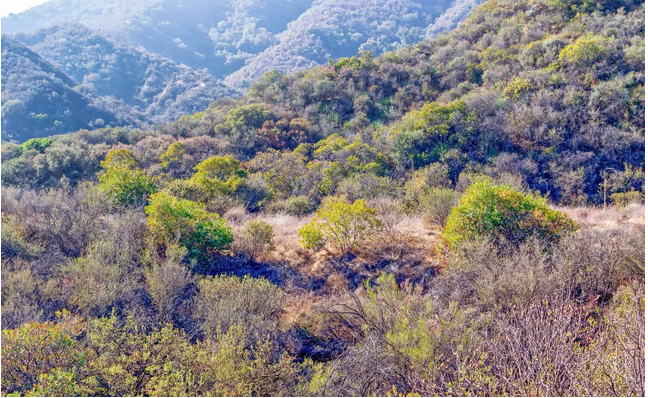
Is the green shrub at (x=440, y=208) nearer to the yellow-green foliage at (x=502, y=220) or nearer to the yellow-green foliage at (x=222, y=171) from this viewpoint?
the yellow-green foliage at (x=502, y=220)

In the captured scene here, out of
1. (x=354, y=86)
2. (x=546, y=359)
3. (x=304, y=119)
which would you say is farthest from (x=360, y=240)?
(x=354, y=86)

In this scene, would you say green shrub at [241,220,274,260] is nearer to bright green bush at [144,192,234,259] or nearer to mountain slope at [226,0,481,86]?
bright green bush at [144,192,234,259]

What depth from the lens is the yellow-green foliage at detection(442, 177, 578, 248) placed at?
21.1ft

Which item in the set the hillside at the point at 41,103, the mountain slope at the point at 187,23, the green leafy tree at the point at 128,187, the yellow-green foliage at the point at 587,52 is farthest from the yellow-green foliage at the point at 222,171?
the mountain slope at the point at 187,23

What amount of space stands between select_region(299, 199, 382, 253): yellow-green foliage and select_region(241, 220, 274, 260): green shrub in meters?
0.73

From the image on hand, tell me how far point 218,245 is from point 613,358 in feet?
20.0

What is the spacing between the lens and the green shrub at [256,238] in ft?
25.6

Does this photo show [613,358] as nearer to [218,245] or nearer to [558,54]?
[218,245]

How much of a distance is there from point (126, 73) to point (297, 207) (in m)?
65.9

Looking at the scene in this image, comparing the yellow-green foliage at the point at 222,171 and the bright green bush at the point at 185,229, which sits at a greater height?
the bright green bush at the point at 185,229

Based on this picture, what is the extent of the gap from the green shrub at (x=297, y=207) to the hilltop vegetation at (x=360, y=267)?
3.0 inches

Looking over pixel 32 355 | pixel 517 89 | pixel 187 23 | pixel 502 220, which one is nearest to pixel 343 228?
pixel 502 220

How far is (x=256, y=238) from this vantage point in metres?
7.82

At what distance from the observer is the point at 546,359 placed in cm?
330
